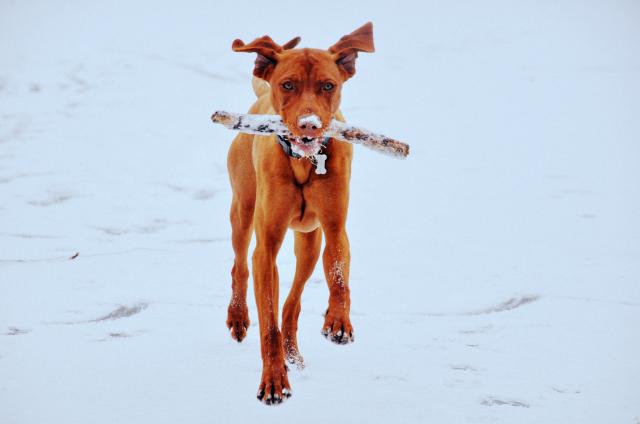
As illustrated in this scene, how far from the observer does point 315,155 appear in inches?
145

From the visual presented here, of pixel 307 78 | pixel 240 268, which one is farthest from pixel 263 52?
pixel 240 268

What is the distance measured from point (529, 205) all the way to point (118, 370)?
17.9 feet

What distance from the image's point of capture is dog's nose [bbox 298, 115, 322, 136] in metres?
3.30

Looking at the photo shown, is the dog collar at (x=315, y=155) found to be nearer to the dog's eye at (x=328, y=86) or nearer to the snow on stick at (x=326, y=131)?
the snow on stick at (x=326, y=131)

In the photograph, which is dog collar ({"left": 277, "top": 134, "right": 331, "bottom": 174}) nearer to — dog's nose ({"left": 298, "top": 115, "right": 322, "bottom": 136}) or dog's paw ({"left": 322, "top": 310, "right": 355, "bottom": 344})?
dog's nose ({"left": 298, "top": 115, "right": 322, "bottom": 136})

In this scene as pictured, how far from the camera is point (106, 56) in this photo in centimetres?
1475

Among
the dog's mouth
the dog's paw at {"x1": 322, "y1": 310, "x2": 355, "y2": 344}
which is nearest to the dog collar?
the dog's mouth

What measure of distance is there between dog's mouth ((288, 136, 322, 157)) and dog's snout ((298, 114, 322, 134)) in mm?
81

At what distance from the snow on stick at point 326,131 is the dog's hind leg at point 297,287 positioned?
1.01 meters

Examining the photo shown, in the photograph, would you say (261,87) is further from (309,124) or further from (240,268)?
(309,124)

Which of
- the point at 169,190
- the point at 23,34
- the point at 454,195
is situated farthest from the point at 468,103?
the point at 23,34

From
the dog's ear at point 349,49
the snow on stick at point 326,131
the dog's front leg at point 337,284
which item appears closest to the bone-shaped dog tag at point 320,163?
the snow on stick at point 326,131

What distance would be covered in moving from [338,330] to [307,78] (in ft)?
4.29

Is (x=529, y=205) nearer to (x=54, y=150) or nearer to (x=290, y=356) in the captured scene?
(x=290, y=356)
